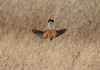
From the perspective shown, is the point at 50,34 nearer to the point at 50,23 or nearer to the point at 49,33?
the point at 49,33

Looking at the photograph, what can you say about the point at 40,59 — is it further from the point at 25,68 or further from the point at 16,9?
the point at 16,9

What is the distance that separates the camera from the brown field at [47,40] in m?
3.77

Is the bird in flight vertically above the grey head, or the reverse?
the grey head

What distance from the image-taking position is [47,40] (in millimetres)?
3809

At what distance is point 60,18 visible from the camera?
386 centimetres

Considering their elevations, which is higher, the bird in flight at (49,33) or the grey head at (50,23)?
the grey head at (50,23)

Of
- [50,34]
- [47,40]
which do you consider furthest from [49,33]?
[47,40]

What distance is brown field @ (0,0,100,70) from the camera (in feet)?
12.4

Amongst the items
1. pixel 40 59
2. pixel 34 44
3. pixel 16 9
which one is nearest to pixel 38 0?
pixel 16 9

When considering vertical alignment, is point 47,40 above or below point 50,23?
below

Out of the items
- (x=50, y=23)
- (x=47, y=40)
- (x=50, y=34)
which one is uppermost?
(x=50, y=23)

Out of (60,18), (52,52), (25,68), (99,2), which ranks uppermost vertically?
(99,2)

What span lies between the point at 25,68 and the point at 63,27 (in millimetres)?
887

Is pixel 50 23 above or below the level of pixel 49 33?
above
